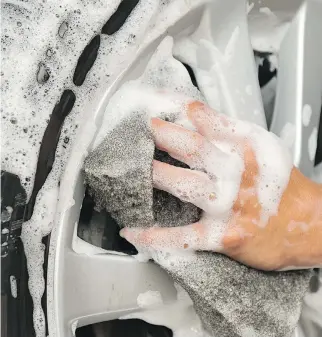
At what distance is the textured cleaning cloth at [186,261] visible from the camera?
855 millimetres

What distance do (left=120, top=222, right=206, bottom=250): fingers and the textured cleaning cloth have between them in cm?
2

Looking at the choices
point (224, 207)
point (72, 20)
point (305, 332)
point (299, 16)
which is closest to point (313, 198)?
point (224, 207)

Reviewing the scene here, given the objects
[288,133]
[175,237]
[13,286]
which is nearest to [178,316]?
[175,237]

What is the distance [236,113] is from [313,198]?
0.72ft

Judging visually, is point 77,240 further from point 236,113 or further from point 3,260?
point 236,113

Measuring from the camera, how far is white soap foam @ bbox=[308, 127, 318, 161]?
3.64 feet

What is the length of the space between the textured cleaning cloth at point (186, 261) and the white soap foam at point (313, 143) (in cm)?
29

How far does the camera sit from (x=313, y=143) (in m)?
1.12

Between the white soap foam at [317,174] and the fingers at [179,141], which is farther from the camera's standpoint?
the white soap foam at [317,174]

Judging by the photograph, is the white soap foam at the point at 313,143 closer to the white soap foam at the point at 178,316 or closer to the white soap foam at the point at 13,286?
the white soap foam at the point at 178,316

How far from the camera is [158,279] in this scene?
37.8 inches

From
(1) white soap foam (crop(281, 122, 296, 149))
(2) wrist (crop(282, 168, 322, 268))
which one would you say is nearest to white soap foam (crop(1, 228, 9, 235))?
(2) wrist (crop(282, 168, 322, 268))

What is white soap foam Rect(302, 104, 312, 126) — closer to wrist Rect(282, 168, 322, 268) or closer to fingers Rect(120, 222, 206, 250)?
wrist Rect(282, 168, 322, 268)

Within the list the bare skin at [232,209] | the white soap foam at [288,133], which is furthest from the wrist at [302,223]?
the white soap foam at [288,133]
